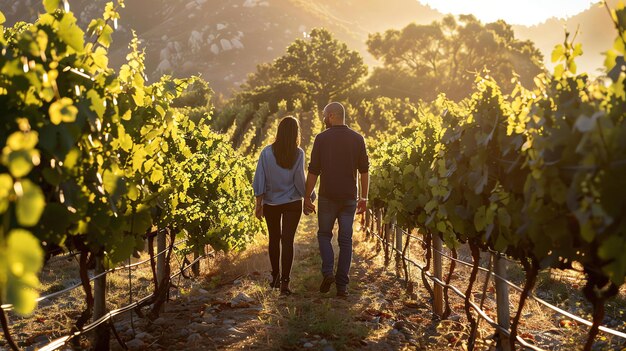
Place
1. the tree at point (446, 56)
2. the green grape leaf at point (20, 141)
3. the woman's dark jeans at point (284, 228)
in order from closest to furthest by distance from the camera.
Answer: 1. the green grape leaf at point (20, 141)
2. the woman's dark jeans at point (284, 228)
3. the tree at point (446, 56)

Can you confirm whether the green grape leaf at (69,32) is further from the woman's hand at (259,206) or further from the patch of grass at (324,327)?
the woman's hand at (259,206)

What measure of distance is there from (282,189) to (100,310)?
2.59 m

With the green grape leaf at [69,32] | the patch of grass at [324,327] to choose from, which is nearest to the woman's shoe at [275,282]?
the patch of grass at [324,327]

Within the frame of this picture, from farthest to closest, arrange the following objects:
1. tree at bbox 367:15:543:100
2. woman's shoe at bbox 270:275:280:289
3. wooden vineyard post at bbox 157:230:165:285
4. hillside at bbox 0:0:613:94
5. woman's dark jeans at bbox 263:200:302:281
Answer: hillside at bbox 0:0:613:94 < tree at bbox 367:15:543:100 < woman's shoe at bbox 270:275:280:289 < woman's dark jeans at bbox 263:200:302:281 < wooden vineyard post at bbox 157:230:165:285

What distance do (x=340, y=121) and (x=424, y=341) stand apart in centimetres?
261

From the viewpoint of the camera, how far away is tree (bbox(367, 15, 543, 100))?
56.1 meters

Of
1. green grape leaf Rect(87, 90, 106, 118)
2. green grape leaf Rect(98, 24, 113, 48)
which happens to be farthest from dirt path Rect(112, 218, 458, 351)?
green grape leaf Rect(98, 24, 113, 48)

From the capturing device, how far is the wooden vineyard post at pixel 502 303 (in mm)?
4028

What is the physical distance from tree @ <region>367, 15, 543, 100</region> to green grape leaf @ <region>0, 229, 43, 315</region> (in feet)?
184

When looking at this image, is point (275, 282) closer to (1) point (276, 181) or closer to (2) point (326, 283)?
(2) point (326, 283)

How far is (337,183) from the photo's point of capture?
613 cm

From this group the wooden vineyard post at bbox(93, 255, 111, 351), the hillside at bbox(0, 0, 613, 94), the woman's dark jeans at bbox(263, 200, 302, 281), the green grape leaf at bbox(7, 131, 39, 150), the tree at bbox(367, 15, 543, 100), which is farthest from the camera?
the hillside at bbox(0, 0, 613, 94)

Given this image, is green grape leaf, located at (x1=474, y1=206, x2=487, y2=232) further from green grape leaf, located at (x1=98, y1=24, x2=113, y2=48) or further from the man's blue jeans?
the man's blue jeans

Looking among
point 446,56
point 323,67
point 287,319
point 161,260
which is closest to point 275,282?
point 161,260
